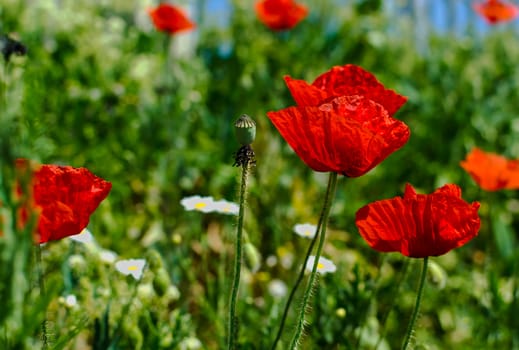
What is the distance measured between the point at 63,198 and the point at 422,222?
517 millimetres

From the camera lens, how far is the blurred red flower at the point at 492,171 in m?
1.84

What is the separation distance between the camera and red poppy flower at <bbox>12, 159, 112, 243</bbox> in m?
0.98

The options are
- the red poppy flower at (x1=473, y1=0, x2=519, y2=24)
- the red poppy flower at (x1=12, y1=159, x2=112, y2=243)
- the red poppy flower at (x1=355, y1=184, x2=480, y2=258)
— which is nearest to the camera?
the red poppy flower at (x1=12, y1=159, x2=112, y2=243)

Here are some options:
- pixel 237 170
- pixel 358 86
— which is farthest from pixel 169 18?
pixel 358 86

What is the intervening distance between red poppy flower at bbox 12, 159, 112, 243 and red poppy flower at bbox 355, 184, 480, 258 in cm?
40

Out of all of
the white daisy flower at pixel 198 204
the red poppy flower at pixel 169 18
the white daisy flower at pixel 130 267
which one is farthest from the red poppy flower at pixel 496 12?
the white daisy flower at pixel 130 267

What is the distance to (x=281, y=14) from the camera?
2.89 metres

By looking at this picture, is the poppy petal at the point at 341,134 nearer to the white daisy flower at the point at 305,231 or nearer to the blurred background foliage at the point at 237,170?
the blurred background foliage at the point at 237,170

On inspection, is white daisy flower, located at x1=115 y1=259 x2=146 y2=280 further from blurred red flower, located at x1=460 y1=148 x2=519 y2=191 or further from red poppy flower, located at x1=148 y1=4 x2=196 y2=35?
red poppy flower, located at x1=148 y1=4 x2=196 y2=35

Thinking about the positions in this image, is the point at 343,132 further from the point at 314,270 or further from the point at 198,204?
the point at 198,204

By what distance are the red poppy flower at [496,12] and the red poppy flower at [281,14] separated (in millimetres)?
1304

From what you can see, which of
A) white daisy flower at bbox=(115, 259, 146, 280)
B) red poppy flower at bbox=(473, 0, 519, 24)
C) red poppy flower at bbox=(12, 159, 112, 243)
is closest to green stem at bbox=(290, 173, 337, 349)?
red poppy flower at bbox=(12, 159, 112, 243)

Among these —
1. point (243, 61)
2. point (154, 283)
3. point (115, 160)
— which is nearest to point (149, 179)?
point (115, 160)

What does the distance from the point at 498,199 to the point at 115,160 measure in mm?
1788
